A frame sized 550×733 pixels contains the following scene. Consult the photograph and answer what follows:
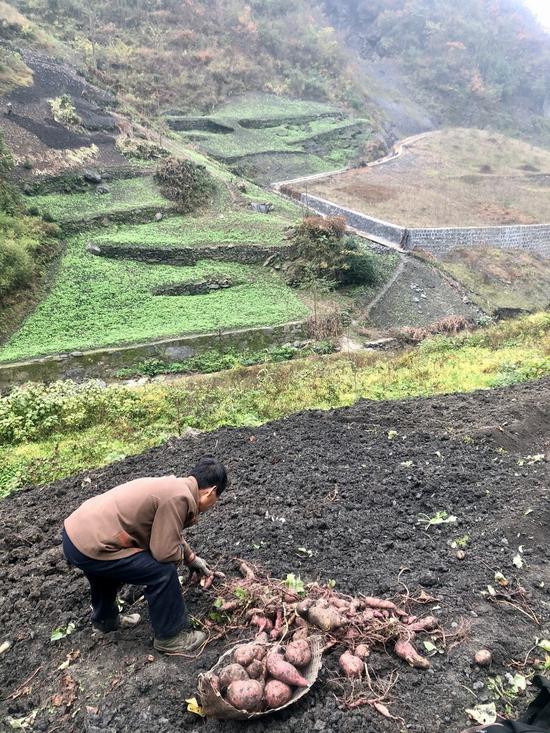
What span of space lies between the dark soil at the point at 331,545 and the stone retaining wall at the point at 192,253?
37.2 ft

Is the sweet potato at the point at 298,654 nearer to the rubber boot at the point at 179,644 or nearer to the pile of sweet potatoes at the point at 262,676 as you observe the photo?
the pile of sweet potatoes at the point at 262,676

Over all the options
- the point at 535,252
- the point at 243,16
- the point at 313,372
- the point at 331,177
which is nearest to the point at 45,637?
the point at 313,372

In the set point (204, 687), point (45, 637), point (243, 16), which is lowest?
point (45, 637)

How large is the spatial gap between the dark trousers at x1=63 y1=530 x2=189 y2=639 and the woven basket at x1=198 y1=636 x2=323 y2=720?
17.4 inches

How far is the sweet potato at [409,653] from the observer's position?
3125 millimetres

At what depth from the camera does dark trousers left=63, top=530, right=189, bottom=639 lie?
10.2ft

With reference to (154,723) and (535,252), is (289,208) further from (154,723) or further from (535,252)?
(154,723)

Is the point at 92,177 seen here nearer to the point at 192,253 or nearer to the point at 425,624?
the point at 192,253

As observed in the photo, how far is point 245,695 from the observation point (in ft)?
8.91

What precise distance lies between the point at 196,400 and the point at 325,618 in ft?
19.7

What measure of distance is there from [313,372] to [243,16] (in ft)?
156

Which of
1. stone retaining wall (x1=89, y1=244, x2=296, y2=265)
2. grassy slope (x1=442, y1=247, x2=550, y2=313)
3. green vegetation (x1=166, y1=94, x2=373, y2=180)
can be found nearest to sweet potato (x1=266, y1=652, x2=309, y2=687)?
stone retaining wall (x1=89, y1=244, x2=296, y2=265)

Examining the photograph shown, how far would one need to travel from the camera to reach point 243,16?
46531mm

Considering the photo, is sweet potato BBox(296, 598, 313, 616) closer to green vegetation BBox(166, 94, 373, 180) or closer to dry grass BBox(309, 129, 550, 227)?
dry grass BBox(309, 129, 550, 227)
